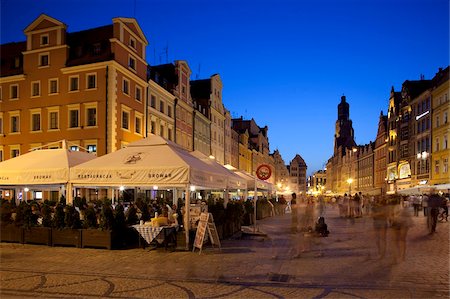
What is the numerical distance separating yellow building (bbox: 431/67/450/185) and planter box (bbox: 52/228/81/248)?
5092 cm

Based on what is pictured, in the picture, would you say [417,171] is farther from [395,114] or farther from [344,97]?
[344,97]

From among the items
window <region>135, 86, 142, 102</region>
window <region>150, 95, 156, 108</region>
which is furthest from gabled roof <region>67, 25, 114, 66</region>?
window <region>150, 95, 156, 108</region>

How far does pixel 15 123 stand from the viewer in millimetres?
37531

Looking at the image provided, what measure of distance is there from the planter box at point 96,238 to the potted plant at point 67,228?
206 mm

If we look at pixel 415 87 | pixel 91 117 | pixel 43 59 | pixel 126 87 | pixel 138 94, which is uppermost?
pixel 415 87

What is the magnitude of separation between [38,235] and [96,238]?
236 cm

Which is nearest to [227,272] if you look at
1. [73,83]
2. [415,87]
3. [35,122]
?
[73,83]

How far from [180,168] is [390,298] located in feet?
24.0

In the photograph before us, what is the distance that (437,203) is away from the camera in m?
20.7

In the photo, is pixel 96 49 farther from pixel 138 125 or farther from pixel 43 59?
pixel 138 125

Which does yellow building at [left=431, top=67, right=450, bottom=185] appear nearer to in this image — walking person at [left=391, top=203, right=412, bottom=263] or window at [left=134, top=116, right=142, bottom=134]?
window at [left=134, top=116, right=142, bottom=134]

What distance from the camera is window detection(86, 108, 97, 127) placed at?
110ft

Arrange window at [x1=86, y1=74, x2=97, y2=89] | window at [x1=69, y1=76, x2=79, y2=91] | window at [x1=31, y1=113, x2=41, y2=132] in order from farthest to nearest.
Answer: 1. window at [x1=31, y1=113, x2=41, y2=132]
2. window at [x1=69, y1=76, x2=79, y2=91]
3. window at [x1=86, y1=74, x2=97, y2=89]

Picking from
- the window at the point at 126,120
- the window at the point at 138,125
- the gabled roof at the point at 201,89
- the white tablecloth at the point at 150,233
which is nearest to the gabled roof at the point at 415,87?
the gabled roof at the point at 201,89
